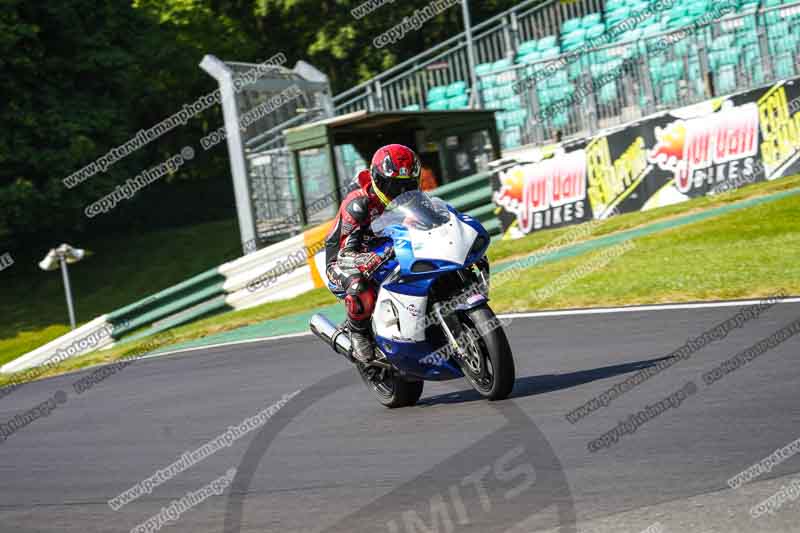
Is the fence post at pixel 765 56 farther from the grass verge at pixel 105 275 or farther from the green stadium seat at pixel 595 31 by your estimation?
the grass verge at pixel 105 275

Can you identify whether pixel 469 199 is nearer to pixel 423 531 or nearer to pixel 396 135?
pixel 396 135

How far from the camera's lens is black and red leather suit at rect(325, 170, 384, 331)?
718 cm

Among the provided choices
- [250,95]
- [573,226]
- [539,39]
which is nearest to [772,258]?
[573,226]

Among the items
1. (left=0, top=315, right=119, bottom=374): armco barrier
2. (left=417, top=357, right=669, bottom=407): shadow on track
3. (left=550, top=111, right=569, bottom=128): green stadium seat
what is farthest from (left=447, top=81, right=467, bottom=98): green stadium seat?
(left=417, top=357, right=669, bottom=407): shadow on track

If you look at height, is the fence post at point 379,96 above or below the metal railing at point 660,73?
above

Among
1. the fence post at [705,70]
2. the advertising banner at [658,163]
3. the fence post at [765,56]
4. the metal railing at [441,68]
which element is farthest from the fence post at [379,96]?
the fence post at [765,56]

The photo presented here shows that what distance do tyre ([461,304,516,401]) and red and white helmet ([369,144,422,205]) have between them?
37.1 inches

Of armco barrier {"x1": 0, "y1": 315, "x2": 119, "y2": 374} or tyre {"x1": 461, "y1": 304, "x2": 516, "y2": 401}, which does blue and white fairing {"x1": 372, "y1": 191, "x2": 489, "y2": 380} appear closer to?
tyre {"x1": 461, "y1": 304, "x2": 516, "y2": 401}

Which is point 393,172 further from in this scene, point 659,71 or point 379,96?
point 379,96

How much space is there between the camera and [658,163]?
1614 centimetres

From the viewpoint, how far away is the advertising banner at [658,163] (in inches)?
603

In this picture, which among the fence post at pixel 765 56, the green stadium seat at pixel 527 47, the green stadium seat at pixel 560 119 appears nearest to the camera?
the fence post at pixel 765 56

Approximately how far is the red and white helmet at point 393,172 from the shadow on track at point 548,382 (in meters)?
1.49

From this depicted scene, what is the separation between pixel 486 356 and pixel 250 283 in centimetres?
1088
